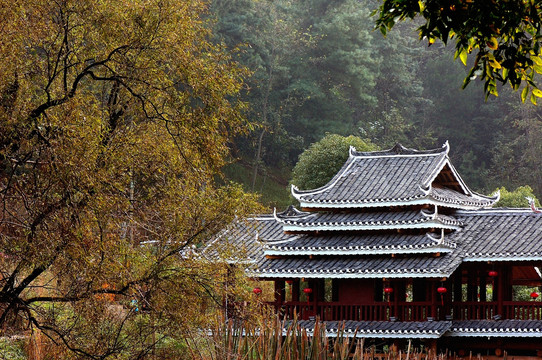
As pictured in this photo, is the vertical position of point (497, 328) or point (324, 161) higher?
point (324, 161)

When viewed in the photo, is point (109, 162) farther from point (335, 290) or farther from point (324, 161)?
point (324, 161)

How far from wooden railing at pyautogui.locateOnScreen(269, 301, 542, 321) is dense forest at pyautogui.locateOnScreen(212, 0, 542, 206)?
2033cm

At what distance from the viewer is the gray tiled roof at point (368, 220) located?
70.4ft

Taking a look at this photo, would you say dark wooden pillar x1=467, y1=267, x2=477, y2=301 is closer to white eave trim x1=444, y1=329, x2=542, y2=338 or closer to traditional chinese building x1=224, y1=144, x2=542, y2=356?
traditional chinese building x1=224, y1=144, x2=542, y2=356

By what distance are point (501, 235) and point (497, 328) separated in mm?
2373

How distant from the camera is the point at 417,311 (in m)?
21.2

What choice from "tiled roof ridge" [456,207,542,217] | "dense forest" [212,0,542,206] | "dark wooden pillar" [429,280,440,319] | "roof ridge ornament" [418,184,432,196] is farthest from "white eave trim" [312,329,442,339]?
"dense forest" [212,0,542,206]

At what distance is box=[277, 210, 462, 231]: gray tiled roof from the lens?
2147 centimetres

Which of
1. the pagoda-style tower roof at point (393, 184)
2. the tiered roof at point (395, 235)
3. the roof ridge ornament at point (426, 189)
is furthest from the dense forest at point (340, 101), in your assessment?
the roof ridge ornament at point (426, 189)

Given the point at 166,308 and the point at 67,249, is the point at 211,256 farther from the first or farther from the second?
the point at 67,249

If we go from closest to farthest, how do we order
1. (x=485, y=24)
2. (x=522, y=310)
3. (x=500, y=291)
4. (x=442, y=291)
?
(x=485, y=24)
(x=522, y=310)
(x=442, y=291)
(x=500, y=291)

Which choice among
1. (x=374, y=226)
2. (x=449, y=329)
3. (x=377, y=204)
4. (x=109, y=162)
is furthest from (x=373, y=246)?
(x=109, y=162)

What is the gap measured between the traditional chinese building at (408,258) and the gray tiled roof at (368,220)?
0.03m

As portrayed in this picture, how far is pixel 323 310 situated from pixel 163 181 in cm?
1148
